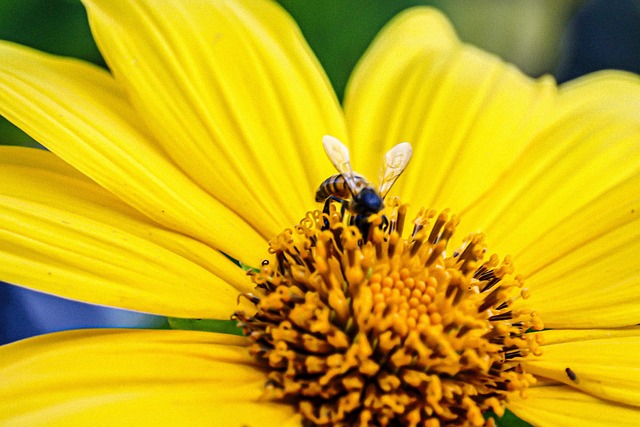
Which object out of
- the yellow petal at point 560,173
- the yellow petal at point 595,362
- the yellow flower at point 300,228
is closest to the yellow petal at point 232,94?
the yellow flower at point 300,228

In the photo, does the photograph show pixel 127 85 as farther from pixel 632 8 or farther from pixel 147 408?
pixel 632 8

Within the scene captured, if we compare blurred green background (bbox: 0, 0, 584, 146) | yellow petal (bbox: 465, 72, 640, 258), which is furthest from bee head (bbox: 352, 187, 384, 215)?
blurred green background (bbox: 0, 0, 584, 146)

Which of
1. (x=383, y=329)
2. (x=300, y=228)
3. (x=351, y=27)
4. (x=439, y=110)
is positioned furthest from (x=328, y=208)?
(x=351, y=27)

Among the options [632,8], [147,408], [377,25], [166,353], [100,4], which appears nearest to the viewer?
[147,408]

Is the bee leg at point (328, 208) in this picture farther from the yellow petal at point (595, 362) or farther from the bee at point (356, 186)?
the yellow petal at point (595, 362)

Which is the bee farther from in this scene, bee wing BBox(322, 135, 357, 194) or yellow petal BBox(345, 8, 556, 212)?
yellow petal BBox(345, 8, 556, 212)

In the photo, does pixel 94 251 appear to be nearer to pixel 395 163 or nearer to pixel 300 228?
pixel 300 228

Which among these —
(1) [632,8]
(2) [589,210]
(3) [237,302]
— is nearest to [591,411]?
(2) [589,210]
